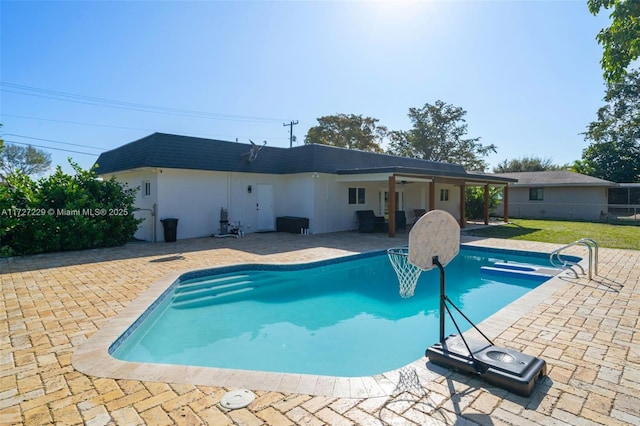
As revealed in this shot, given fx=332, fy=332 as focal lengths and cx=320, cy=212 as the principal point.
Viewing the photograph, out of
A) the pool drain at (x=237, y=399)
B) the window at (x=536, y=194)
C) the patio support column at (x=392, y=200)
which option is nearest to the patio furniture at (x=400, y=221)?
the patio support column at (x=392, y=200)

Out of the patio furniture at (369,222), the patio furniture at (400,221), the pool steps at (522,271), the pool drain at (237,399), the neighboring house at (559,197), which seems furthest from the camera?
the neighboring house at (559,197)

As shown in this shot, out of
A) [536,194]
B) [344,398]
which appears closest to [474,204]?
[536,194]

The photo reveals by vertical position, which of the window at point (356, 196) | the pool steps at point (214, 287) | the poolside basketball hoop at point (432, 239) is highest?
the window at point (356, 196)

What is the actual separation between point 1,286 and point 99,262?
84.0 inches

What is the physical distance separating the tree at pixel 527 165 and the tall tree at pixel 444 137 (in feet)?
33.6

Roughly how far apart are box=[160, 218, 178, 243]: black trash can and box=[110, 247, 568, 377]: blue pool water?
504 cm

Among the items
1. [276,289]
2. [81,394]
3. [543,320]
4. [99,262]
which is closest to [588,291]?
[543,320]

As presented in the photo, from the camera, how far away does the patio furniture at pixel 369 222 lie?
1418 centimetres

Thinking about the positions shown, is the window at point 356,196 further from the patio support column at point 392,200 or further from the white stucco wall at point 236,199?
the patio support column at point 392,200

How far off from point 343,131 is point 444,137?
1079 centimetres

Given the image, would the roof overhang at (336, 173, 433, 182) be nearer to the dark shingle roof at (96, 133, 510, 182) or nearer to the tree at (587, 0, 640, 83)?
the dark shingle roof at (96, 133, 510, 182)

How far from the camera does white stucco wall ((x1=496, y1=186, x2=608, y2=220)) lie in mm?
22014

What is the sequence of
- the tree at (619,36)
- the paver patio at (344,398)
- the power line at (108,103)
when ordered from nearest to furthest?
the paver patio at (344,398), the tree at (619,36), the power line at (108,103)

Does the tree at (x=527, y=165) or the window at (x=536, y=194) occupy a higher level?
the tree at (x=527, y=165)
